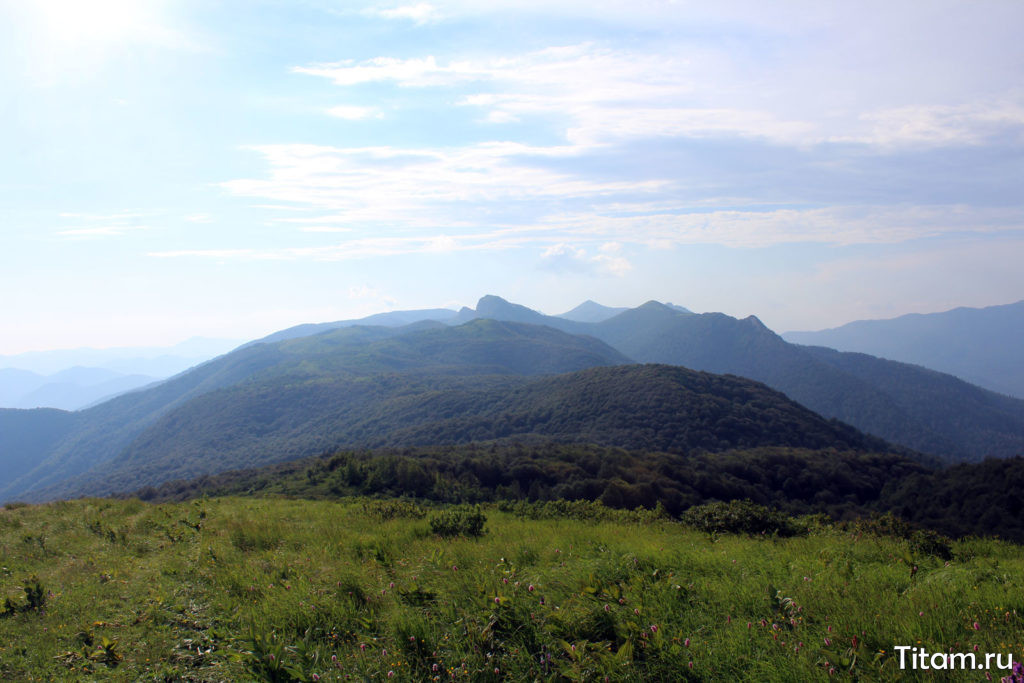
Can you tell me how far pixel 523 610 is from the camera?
5008 millimetres

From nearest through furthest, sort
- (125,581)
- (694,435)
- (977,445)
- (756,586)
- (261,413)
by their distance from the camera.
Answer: (756,586) → (125,581) → (694,435) → (977,445) → (261,413)

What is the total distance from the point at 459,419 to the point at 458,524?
108467 mm

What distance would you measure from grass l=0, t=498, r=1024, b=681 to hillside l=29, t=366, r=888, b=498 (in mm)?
75054

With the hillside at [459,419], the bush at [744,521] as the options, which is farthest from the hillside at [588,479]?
the hillside at [459,419]

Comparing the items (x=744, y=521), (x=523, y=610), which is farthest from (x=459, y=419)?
(x=523, y=610)

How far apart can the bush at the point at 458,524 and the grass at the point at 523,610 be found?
478 millimetres

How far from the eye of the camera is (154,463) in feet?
460

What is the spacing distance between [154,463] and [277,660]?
170725 mm

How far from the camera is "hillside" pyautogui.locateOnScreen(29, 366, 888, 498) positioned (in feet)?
306

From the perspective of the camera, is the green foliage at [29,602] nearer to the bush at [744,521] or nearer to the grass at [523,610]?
the grass at [523,610]

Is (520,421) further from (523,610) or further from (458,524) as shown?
(523,610)

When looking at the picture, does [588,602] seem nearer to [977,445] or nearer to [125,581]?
[125,581]

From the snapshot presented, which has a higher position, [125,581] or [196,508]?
[125,581]

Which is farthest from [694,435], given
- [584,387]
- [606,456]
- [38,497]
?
[38,497]
